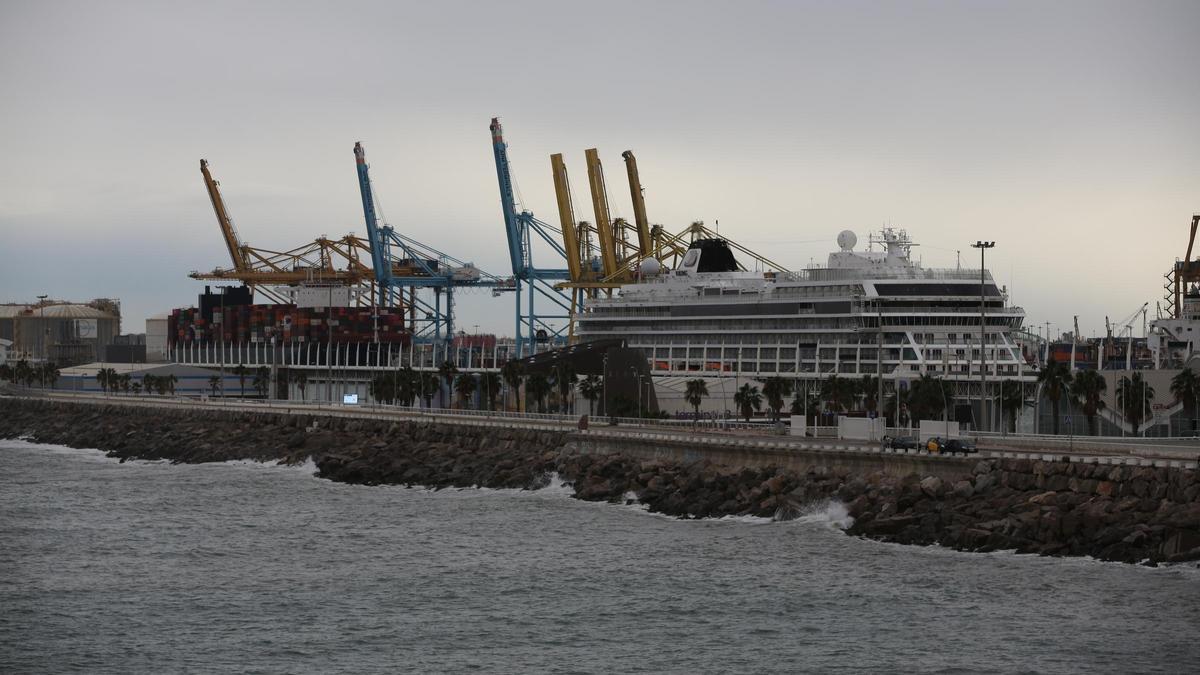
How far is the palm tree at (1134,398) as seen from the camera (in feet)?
271

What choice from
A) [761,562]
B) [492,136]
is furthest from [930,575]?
[492,136]

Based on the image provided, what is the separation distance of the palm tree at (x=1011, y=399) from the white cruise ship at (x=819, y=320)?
0.76 metres

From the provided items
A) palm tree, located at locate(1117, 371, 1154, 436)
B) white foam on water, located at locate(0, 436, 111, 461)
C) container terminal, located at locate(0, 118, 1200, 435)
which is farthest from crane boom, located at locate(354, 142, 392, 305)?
palm tree, located at locate(1117, 371, 1154, 436)

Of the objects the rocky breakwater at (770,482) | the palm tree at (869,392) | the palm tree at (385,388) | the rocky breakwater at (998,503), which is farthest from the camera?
the palm tree at (385,388)

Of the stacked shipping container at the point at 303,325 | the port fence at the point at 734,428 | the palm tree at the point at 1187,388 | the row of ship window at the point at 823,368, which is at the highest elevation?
the stacked shipping container at the point at 303,325

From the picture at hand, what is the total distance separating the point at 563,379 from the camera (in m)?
109

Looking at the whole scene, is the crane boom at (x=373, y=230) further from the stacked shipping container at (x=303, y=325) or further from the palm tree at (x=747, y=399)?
the palm tree at (x=747, y=399)

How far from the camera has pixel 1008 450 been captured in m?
62.3

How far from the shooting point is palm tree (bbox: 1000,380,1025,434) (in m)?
85.0

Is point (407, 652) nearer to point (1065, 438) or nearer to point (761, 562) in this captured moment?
point (761, 562)

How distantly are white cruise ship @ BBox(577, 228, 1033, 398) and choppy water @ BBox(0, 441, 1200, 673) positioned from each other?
4272cm

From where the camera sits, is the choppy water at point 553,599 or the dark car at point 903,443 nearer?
the choppy water at point 553,599

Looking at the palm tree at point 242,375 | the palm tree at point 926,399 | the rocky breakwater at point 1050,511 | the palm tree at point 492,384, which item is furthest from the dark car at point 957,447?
the palm tree at point 242,375

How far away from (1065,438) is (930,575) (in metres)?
27.0
